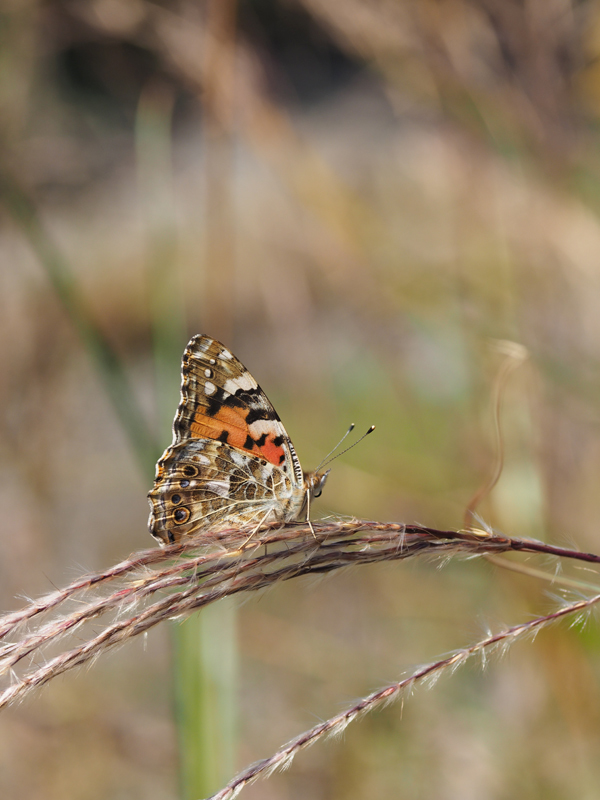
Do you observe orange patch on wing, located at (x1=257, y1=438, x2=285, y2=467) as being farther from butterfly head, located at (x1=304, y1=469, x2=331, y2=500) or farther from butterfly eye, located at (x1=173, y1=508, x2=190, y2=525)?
butterfly eye, located at (x1=173, y1=508, x2=190, y2=525)

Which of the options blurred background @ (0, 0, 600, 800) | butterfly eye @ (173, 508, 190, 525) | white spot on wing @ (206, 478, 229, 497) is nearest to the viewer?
butterfly eye @ (173, 508, 190, 525)

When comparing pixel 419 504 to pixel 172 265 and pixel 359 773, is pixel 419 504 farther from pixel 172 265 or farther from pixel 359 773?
pixel 172 265

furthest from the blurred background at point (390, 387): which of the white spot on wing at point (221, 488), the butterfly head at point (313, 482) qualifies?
the white spot on wing at point (221, 488)

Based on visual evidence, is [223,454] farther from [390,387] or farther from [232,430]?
[390,387]

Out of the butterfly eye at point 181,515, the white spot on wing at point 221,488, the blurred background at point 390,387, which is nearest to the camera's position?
the butterfly eye at point 181,515

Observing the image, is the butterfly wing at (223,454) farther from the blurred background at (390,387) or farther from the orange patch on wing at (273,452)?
the blurred background at (390,387)

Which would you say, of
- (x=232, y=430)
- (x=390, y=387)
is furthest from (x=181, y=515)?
(x=390, y=387)

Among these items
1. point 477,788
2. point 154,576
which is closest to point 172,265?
point 154,576

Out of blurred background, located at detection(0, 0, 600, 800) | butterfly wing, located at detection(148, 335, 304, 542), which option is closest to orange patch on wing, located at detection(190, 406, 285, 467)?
butterfly wing, located at detection(148, 335, 304, 542)
